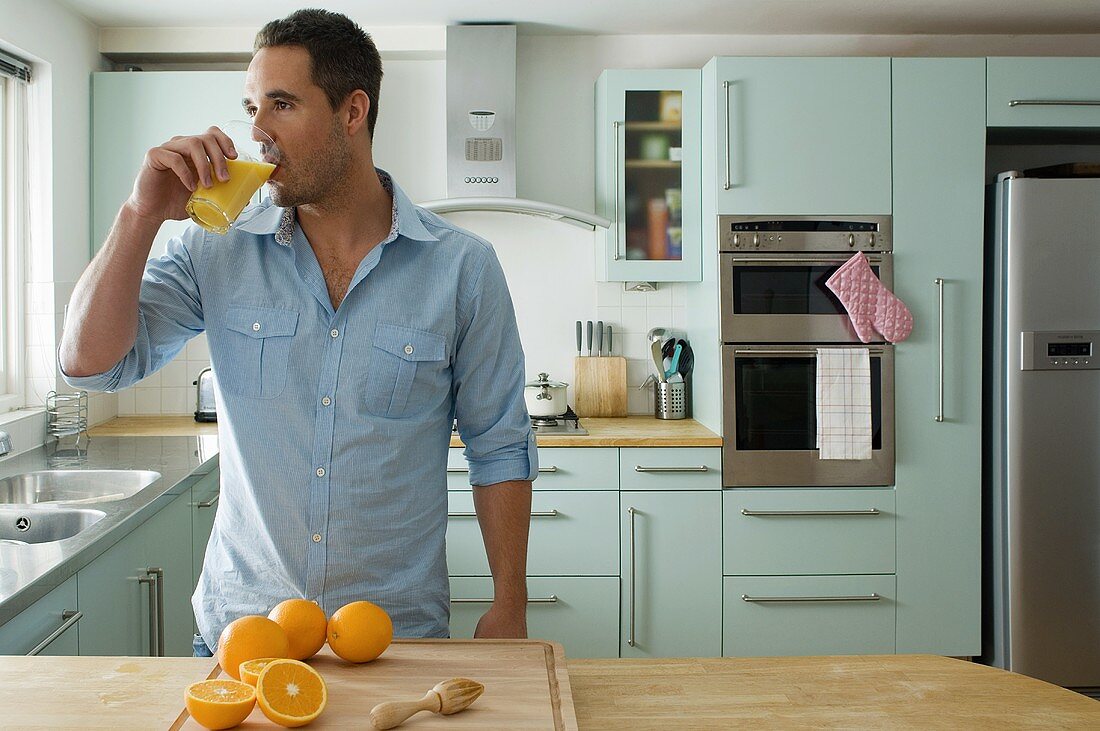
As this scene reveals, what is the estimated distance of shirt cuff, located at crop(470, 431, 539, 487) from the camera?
1.57 m

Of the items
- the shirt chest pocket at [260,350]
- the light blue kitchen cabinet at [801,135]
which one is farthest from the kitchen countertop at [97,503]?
the light blue kitchen cabinet at [801,135]

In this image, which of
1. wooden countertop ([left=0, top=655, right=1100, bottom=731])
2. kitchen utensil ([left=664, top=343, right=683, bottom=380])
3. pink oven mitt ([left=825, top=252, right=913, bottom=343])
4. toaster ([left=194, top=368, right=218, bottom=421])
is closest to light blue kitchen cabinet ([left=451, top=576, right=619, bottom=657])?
kitchen utensil ([left=664, top=343, right=683, bottom=380])

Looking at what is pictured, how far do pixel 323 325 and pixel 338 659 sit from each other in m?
0.52

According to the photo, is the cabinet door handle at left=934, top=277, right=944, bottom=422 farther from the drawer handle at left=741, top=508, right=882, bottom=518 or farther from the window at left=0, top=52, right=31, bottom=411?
the window at left=0, top=52, right=31, bottom=411

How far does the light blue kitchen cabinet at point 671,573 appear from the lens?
3.22 metres

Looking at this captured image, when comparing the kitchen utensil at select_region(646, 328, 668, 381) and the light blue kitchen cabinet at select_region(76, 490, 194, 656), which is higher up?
the kitchen utensil at select_region(646, 328, 668, 381)

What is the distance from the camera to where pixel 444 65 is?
12.3ft

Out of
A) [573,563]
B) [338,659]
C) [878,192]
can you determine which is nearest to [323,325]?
[338,659]

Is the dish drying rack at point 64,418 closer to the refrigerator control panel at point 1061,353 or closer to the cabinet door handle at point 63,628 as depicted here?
the cabinet door handle at point 63,628

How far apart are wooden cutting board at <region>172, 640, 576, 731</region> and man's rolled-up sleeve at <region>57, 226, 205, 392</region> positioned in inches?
21.7

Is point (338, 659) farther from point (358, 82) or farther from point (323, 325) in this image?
point (358, 82)

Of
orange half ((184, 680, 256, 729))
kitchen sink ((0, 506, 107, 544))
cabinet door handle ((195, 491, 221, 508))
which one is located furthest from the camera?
cabinet door handle ((195, 491, 221, 508))

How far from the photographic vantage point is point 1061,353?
321cm

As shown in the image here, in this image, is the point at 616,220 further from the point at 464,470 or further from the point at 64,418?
the point at 64,418
